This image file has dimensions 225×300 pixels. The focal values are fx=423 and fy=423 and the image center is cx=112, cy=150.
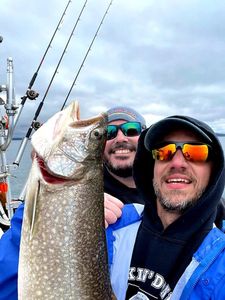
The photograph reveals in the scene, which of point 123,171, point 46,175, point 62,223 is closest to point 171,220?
point 62,223

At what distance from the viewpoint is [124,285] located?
297cm

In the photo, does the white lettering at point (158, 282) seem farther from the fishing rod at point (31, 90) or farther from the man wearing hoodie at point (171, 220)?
the fishing rod at point (31, 90)

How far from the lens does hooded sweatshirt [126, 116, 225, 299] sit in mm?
2916

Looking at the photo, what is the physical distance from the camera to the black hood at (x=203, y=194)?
10.1 ft

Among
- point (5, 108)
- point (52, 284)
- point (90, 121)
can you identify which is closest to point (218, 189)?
point (90, 121)

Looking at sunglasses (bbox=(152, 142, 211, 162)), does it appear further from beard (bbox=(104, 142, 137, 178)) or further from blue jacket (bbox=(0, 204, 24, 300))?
beard (bbox=(104, 142, 137, 178))

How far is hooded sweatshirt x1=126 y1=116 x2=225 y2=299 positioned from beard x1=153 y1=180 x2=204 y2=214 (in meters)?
0.04

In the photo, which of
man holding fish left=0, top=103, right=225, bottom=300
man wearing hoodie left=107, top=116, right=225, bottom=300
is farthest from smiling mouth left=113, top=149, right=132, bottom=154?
man wearing hoodie left=107, top=116, right=225, bottom=300

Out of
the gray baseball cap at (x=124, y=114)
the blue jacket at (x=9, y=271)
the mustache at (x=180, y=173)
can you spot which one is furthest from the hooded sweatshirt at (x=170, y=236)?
the gray baseball cap at (x=124, y=114)

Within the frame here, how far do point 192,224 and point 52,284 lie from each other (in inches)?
45.1

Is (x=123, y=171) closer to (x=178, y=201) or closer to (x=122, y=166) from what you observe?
(x=122, y=166)

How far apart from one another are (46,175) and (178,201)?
1.12 metres

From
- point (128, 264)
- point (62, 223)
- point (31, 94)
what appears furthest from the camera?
point (31, 94)

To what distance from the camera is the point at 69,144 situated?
2527 millimetres
